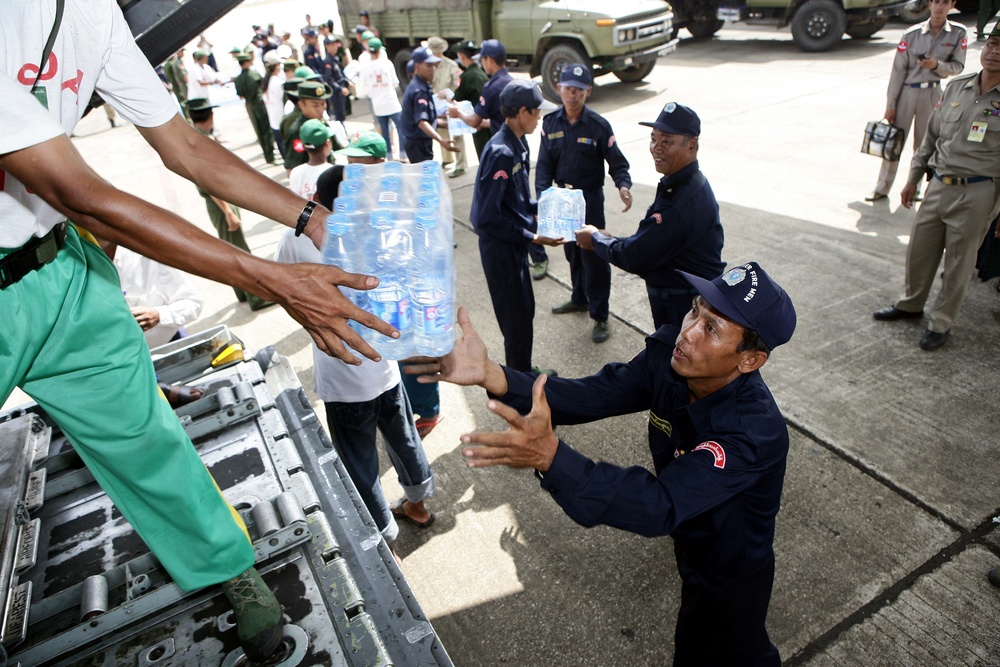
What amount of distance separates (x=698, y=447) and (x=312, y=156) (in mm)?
3905

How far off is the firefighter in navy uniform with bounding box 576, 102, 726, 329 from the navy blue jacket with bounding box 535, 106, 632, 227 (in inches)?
53.9

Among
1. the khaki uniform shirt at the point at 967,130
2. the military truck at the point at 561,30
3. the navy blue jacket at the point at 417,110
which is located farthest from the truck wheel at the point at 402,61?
the khaki uniform shirt at the point at 967,130

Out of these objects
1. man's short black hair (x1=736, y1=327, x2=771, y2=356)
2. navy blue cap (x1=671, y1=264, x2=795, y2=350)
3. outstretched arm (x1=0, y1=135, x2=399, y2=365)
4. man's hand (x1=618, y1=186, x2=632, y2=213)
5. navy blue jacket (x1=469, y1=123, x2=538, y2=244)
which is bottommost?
man's hand (x1=618, y1=186, x2=632, y2=213)

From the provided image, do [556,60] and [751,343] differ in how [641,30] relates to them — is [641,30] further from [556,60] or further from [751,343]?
[751,343]

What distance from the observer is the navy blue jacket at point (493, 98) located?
7.67 metres

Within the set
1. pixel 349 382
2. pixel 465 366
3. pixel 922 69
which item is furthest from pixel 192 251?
pixel 922 69

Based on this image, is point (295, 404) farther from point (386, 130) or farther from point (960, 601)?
point (386, 130)

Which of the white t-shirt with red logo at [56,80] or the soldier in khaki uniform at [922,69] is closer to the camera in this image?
the white t-shirt with red logo at [56,80]

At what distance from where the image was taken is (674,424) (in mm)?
2492

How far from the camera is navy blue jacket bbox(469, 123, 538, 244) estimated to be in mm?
4430

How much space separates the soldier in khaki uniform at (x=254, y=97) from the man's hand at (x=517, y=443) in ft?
35.7

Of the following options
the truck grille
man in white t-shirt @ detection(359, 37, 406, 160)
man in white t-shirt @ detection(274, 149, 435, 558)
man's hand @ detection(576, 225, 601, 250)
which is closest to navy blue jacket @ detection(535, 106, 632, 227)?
man's hand @ detection(576, 225, 601, 250)

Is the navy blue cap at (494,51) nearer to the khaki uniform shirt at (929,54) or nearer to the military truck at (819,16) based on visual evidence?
the khaki uniform shirt at (929,54)

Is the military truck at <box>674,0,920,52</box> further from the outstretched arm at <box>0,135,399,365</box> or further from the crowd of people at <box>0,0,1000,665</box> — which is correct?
the outstretched arm at <box>0,135,399,365</box>
